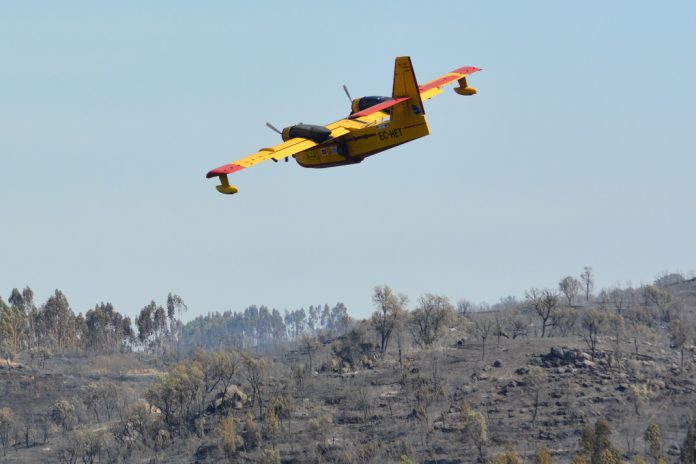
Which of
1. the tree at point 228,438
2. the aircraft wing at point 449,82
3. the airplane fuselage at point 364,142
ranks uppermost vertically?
the aircraft wing at point 449,82

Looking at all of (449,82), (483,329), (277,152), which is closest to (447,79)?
(449,82)

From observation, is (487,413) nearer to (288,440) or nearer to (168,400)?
(288,440)

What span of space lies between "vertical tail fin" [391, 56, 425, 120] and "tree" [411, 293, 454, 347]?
103346mm

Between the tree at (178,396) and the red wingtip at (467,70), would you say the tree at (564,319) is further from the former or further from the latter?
the red wingtip at (467,70)

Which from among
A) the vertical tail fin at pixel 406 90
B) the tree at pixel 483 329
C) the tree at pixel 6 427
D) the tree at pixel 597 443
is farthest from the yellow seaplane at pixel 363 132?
the tree at pixel 483 329

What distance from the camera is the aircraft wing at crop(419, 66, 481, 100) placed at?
8719 cm

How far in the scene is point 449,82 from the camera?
89375mm

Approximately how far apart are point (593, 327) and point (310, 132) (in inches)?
4072

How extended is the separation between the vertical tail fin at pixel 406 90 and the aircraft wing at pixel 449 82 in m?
8.04

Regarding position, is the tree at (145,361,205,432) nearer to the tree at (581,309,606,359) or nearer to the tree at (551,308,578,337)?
the tree at (581,309,606,359)

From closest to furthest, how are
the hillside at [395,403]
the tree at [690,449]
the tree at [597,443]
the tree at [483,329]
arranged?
the tree at [690,449] → the tree at [597,443] → the hillside at [395,403] → the tree at [483,329]

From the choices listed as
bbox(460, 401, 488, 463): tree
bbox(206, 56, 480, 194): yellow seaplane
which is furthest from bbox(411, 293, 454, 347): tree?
bbox(206, 56, 480, 194): yellow seaplane

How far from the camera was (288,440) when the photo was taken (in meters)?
152

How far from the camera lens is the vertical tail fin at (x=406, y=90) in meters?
76.8
